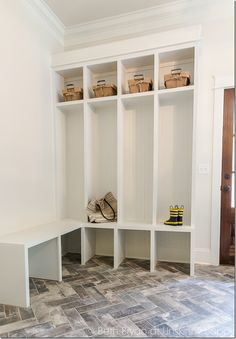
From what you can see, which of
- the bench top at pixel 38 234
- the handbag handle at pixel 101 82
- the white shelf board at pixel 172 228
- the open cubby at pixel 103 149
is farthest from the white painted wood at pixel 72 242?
the handbag handle at pixel 101 82

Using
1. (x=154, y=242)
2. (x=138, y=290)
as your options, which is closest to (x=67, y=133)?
(x=154, y=242)

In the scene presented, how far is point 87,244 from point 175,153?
5.33 feet

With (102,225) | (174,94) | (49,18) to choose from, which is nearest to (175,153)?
(174,94)

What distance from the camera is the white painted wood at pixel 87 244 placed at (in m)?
2.74

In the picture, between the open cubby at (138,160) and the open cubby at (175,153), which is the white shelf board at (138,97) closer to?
the open cubby at (138,160)

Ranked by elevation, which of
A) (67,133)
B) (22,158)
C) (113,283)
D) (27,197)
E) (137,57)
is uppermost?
(137,57)

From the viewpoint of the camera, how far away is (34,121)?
8.52 feet

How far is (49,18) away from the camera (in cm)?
283

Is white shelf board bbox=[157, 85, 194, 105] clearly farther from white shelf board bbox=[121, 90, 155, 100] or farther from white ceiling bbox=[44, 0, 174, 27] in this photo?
white ceiling bbox=[44, 0, 174, 27]

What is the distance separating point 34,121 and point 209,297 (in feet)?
8.45

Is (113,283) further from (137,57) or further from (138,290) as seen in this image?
(137,57)

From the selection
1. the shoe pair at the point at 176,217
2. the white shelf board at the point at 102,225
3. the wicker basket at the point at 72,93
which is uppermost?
the wicker basket at the point at 72,93

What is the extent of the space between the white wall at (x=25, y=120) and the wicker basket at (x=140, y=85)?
110 cm

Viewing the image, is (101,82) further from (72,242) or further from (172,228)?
(72,242)
